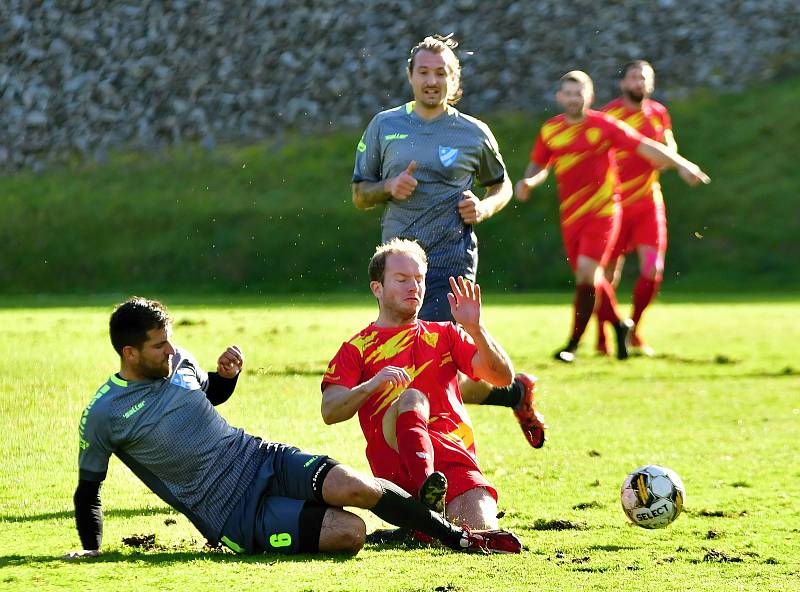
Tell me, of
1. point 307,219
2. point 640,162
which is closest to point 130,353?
point 640,162

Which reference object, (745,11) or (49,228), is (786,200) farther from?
(49,228)

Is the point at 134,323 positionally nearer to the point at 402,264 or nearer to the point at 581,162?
the point at 402,264

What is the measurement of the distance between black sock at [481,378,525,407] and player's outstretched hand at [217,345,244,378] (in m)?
2.08

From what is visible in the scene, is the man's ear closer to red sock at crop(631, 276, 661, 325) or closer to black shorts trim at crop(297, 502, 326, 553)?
black shorts trim at crop(297, 502, 326, 553)

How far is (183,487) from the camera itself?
6.82 m

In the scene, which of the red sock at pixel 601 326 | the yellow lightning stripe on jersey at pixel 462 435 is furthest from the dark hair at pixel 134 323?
the red sock at pixel 601 326

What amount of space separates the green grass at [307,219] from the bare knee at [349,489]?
72.6ft

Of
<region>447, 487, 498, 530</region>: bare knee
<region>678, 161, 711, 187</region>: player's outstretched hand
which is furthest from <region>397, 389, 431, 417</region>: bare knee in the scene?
<region>678, 161, 711, 187</region>: player's outstretched hand

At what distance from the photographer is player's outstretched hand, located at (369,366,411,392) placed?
6.81 m

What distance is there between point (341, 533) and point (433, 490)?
45cm

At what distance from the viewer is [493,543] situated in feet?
22.1

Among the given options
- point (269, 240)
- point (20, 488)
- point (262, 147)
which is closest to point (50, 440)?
point (20, 488)

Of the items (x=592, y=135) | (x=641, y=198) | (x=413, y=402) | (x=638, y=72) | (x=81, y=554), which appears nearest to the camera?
(x=81, y=554)

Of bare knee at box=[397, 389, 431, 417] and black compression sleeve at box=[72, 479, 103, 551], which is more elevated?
bare knee at box=[397, 389, 431, 417]
